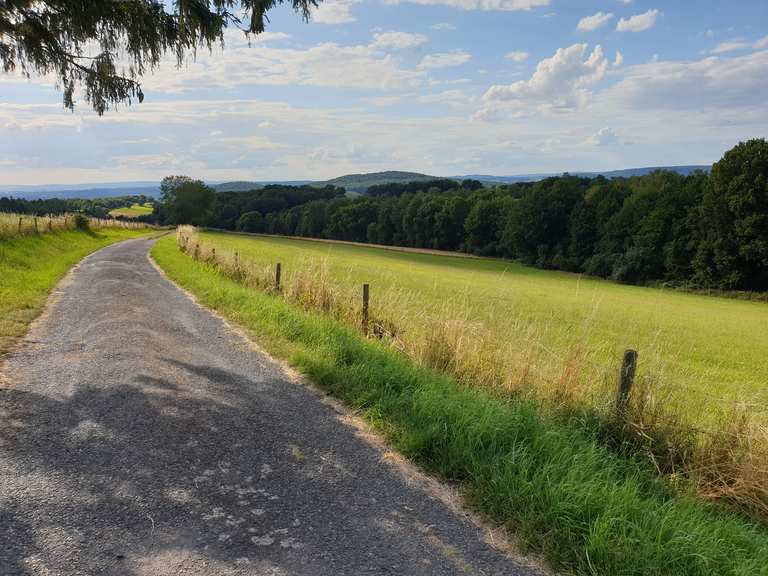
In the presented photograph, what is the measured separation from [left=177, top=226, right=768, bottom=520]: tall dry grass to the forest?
144 feet

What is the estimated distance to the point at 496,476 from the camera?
4.52 metres

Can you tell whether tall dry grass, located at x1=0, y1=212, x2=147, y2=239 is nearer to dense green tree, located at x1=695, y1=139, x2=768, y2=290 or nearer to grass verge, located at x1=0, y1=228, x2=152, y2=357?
grass verge, located at x1=0, y1=228, x2=152, y2=357

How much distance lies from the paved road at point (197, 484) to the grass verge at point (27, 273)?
276 cm

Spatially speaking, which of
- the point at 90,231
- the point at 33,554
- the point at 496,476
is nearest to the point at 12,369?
the point at 33,554

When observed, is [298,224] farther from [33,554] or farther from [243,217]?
[33,554]

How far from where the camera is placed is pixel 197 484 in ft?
14.4

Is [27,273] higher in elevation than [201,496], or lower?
higher

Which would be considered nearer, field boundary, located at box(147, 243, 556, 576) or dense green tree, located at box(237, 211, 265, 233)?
field boundary, located at box(147, 243, 556, 576)

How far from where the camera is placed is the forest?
43406 mm

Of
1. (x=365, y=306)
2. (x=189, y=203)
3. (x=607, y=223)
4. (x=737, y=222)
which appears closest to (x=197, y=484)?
(x=365, y=306)

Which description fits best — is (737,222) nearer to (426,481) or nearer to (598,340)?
(598,340)

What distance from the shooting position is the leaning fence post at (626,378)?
571cm

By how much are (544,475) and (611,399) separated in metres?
2.07

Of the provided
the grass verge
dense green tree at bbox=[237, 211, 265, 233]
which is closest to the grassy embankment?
the grass verge
